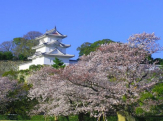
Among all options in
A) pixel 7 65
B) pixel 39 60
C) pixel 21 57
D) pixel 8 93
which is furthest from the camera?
pixel 21 57

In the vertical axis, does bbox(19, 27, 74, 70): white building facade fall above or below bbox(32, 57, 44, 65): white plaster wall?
above

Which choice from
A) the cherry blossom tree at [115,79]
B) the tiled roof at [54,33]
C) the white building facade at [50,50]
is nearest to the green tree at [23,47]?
the white building facade at [50,50]

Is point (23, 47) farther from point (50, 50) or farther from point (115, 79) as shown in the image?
point (115, 79)

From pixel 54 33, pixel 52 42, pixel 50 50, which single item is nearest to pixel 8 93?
pixel 50 50

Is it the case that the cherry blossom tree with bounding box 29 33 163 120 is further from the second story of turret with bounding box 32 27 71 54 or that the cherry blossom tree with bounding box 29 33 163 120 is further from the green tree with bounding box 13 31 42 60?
the green tree with bounding box 13 31 42 60

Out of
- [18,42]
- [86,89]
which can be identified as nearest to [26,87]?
[86,89]

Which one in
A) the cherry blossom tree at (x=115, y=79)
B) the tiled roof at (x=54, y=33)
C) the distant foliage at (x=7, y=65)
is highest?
the tiled roof at (x=54, y=33)

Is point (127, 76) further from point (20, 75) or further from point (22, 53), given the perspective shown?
point (22, 53)

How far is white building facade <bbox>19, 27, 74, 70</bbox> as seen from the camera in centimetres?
3594

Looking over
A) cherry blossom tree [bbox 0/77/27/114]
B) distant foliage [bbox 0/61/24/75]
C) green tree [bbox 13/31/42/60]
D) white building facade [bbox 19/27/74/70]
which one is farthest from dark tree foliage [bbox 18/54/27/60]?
cherry blossom tree [bbox 0/77/27/114]

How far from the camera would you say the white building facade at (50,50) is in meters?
35.9

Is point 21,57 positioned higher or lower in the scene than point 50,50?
higher

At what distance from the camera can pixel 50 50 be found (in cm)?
3772

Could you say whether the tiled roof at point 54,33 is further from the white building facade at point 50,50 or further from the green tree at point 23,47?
the green tree at point 23,47
